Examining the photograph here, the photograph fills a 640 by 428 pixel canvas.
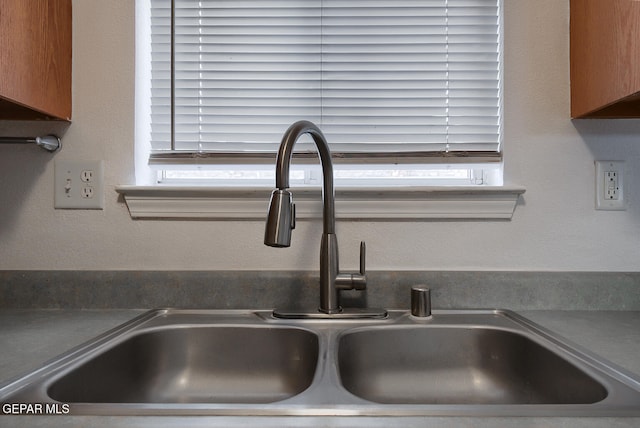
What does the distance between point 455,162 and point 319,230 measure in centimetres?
39

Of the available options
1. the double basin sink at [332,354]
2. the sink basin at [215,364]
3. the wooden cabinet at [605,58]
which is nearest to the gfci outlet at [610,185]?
the wooden cabinet at [605,58]

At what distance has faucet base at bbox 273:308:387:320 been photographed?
891 mm

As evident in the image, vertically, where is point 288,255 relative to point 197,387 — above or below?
above

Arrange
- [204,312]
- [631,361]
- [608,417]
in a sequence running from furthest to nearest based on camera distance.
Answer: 1. [204,312]
2. [631,361]
3. [608,417]

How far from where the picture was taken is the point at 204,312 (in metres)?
0.97

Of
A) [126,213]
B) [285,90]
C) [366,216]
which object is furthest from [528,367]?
[126,213]

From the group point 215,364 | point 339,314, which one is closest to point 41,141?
point 215,364

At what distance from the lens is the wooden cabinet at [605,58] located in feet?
2.39

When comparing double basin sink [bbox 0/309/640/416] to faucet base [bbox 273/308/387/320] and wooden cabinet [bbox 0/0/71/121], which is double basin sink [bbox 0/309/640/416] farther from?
wooden cabinet [bbox 0/0/71/121]

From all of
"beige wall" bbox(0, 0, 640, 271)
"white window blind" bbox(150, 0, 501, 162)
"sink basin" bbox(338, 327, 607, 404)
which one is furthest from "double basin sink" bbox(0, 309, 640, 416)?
"white window blind" bbox(150, 0, 501, 162)

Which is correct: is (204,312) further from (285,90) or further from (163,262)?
(285,90)

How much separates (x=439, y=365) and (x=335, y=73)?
762 millimetres

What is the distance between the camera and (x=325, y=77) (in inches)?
41.9

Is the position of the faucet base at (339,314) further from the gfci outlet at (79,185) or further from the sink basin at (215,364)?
the gfci outlet at (79,185)
